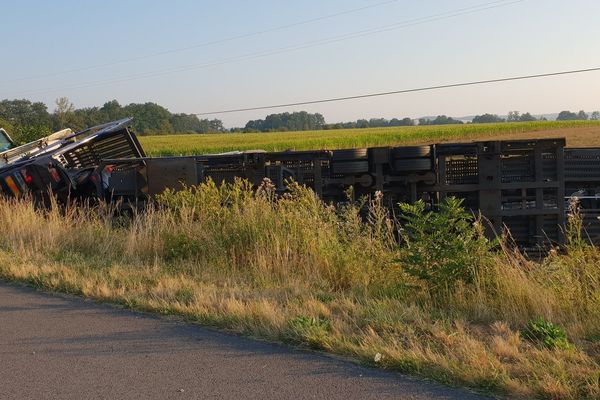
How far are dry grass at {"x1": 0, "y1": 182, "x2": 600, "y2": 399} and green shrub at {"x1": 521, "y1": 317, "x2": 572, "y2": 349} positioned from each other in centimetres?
9

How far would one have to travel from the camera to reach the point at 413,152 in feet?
34.5

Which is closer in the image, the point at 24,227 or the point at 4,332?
the point at 4,332

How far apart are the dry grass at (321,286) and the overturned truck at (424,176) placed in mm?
1628

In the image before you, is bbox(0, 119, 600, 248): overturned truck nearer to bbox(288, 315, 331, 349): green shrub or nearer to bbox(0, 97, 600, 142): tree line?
bbox(288, 315, 331, 349): green shrub

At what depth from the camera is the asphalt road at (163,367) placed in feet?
13.7

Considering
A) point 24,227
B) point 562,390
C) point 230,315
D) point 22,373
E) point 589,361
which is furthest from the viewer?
point 24,227

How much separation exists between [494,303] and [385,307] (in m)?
1.07

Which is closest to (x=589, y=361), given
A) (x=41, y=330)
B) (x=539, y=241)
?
(x=41, y=330)

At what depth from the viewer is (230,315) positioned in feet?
19.0

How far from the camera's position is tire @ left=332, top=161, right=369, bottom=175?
10.9 m

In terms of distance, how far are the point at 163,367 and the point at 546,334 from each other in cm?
288

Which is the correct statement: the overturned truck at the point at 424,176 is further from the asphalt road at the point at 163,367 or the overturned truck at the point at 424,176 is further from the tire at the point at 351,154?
the asphalt road at the point at 163,367

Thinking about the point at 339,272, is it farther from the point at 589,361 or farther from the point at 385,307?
the point at 589,361

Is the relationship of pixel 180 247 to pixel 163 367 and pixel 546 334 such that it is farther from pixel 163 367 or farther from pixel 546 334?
pixel 546 334
